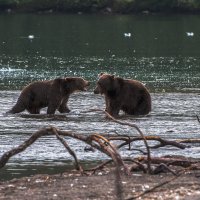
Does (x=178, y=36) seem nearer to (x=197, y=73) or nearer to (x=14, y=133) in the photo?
(x=197, y=73)

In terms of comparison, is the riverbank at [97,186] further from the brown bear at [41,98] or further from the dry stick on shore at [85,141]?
the brown bear at [41,98]

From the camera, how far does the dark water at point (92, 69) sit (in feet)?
64.1

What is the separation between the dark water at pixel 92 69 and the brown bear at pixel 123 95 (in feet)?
1.16

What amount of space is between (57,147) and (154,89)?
14.1 m

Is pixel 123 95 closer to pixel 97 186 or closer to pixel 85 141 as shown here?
pixel 85 141

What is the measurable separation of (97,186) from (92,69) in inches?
1170

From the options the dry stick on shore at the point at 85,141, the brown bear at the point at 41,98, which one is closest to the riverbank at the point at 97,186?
the dry stick on shore at the point at 85,141

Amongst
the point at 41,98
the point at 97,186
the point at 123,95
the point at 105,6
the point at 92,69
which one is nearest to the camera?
the point at 97,186

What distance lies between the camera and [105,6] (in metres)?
118

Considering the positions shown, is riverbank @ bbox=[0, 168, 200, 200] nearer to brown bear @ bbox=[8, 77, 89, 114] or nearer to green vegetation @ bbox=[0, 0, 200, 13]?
brown bear @ bbox=[8, 77, 89, 114]

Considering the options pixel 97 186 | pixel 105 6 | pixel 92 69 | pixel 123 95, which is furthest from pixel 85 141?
pixel 105 6

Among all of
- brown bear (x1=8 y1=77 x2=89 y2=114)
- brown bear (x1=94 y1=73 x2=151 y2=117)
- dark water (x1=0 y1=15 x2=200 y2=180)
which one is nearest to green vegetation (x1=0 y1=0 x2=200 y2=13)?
dark water (x1=0 y1=15 x2=200 y2=180)

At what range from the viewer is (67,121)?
2409cm

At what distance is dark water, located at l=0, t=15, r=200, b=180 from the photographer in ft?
64.1
